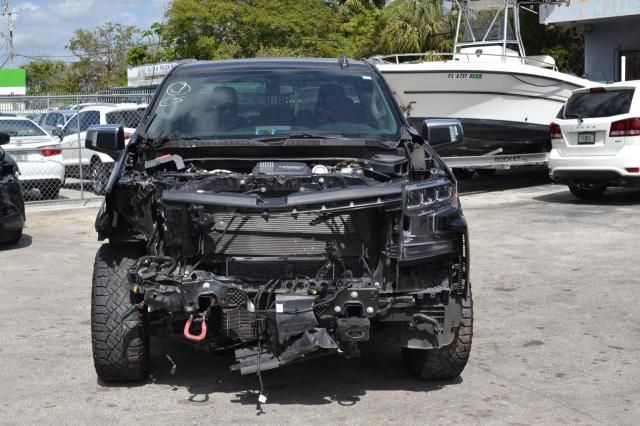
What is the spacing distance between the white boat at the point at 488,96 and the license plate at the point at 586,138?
2.41 m

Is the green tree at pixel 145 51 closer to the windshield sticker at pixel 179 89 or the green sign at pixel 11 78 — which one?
the green sign at pixel 11 78

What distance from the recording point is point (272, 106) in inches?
252

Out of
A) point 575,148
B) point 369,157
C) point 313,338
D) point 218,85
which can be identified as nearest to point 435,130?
point 369,157

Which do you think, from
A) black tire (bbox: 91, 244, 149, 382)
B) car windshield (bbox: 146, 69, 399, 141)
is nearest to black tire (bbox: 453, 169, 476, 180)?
car windshield (bbox: 146, 69, 399, 141)

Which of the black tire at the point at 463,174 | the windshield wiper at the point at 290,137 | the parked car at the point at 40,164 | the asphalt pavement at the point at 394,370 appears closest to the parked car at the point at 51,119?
the parked car at the point at 40,164

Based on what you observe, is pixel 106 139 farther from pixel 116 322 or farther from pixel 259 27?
pixel 259 27

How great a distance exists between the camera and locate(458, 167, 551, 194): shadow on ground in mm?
17469

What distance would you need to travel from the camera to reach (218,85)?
6578mm

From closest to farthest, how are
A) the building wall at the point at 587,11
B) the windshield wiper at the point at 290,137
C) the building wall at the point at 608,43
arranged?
the windshield wiper at the point at 290,137 < the building wall at the point at 587,11 < the building wall at the point at 608,43

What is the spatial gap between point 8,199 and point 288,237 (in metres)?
6.39

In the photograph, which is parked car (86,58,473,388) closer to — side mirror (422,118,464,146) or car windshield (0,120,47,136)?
side mirror (422,118,464,146)

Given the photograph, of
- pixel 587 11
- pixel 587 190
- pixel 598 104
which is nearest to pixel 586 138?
pixel 598 104

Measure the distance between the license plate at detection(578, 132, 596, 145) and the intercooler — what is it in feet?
30.9

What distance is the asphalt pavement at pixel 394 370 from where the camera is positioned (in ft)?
16.8
